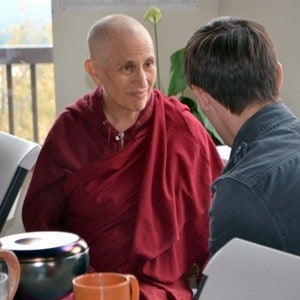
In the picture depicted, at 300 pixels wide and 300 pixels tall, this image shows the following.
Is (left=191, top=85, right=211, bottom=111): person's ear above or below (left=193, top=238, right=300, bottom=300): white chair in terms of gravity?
above

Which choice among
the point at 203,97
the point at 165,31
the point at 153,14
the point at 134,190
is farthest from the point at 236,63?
the point at 165,31

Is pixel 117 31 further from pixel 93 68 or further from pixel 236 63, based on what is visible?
pixel 236 63

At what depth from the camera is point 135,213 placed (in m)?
1.97

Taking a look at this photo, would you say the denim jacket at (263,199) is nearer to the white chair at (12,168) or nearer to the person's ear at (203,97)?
the person's ear at (203,97)

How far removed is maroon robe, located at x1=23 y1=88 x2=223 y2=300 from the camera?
6.37 ft

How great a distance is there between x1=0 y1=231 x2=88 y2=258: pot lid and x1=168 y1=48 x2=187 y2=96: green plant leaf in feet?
6.25

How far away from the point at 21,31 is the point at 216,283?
282cm

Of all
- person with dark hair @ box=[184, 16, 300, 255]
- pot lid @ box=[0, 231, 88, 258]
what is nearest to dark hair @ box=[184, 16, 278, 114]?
person with dark hair @ box=[184, 16, 300, 255]

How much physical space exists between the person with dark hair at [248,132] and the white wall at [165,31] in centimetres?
174

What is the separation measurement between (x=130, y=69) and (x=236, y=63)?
25.7 inches

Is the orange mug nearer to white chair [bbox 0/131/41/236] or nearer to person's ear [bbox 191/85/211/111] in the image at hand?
person's ear [bbox 191/85/211/111]

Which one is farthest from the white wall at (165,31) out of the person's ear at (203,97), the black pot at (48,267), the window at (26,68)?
the black pot at (48,267)

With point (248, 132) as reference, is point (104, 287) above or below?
below

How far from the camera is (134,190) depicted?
1992 millimetres
